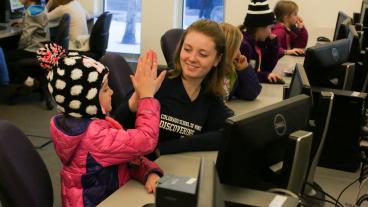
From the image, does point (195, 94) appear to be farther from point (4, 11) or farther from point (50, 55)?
point (4, 11)

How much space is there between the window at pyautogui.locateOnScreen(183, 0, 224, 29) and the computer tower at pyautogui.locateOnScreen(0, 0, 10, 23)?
2.22 metres

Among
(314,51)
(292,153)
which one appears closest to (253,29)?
(314,51)

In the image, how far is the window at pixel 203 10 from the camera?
636cm

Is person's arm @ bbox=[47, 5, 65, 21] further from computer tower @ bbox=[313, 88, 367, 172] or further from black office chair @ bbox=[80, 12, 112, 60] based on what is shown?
computer tower @ bbox=[313, 88, 367, 172]

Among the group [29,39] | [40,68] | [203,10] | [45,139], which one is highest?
[203,10]

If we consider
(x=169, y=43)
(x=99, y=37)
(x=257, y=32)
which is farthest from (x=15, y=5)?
(x=257, y=32)

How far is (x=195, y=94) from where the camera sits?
203 cm

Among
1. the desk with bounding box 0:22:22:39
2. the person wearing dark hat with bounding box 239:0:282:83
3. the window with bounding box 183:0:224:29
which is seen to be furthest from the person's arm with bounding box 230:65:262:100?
the window with bounding box 183:0:224:29

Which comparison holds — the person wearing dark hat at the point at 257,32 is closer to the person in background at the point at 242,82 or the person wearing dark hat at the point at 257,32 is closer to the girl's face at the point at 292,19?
the person in background at the point at 242,82

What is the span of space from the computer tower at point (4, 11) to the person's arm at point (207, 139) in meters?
3.81

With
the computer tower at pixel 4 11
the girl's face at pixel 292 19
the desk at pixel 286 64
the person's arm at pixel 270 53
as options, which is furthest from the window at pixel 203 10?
the person's arm at pixel 270 53

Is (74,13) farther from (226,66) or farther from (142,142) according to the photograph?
(142,142)

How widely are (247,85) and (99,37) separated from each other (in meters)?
2.70

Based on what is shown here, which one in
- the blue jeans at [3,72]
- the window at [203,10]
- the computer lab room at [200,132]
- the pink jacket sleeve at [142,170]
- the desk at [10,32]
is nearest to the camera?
the computer lab room at [200,132]
